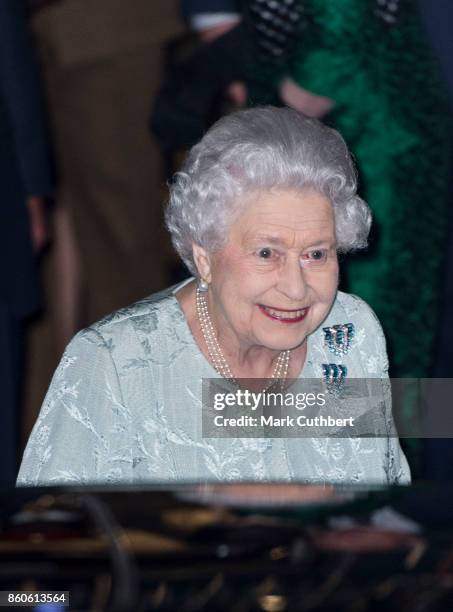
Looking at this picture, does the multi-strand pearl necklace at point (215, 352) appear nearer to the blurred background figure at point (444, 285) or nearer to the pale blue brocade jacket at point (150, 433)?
the pale blue brocade jacket at point (150, 433)

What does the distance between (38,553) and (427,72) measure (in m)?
2.04

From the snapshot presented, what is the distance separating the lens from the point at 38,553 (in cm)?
95

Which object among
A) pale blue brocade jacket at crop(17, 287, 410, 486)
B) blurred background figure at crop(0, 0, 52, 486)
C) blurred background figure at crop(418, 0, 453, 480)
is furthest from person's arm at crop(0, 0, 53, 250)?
pale blue brocade jacket at crop(17, 287, 410, 486)

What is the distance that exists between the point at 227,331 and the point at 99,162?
2.20 meters

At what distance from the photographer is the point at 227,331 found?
6.37 feet

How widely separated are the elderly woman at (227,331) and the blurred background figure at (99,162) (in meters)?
2.11

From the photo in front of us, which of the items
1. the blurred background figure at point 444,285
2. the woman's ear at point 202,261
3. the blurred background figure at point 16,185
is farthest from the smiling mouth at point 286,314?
the blurred background figure at point 16,185

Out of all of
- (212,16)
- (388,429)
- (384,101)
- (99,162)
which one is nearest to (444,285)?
(384,101)

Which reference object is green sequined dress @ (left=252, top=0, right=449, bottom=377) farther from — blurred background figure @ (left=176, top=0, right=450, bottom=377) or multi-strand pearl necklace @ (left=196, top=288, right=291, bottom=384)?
multi-strand pearl necklace @ (left=196, top=288, right=291, bottom=384)

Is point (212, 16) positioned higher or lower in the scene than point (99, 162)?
higher

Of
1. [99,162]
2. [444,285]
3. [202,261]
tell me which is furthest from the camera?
[99,162]

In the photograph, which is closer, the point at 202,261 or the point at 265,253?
the point at 265,253

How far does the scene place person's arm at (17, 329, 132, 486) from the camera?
176cm

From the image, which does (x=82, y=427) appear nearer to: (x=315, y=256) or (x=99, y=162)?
(x=315, y=256)
